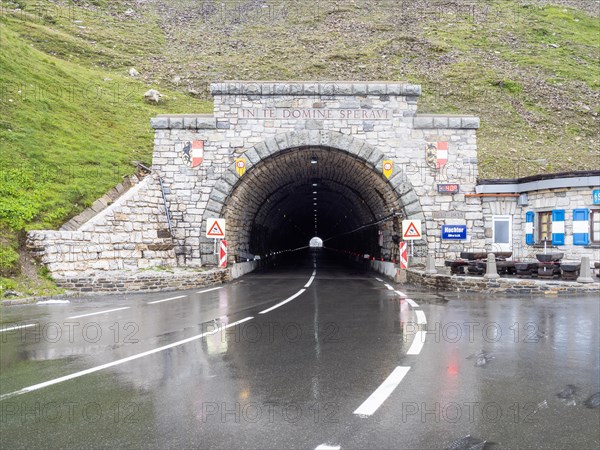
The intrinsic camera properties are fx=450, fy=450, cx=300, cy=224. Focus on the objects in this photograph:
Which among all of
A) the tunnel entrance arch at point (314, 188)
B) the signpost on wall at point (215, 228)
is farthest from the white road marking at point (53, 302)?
the tunnel entrance arch at point (314, 188)

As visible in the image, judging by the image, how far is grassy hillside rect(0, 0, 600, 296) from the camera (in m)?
19.0

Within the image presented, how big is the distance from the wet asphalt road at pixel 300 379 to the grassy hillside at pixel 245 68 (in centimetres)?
768

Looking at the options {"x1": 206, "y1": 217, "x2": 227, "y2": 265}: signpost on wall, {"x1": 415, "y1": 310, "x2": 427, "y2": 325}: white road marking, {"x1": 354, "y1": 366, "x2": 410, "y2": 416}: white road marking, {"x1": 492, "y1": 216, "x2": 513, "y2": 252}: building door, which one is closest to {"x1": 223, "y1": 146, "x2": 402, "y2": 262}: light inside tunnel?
{"x1": 206, "y1": 217, "x2": 227, "y2": 265}: signpost on wall

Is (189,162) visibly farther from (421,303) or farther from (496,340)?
(496,340)

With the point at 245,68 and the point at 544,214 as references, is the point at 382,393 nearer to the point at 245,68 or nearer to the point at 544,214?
the point at 544,214

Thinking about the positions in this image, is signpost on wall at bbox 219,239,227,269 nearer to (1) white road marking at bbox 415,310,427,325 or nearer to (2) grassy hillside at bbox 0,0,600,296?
(2) grassy hillside at bbox 0,0,600,296

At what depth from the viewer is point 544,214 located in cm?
1842

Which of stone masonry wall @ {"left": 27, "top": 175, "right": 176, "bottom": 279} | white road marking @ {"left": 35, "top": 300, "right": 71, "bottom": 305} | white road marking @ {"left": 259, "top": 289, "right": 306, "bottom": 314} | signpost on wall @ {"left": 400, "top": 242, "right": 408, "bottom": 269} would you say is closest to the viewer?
white road marking @ {"left": 259, "top": 289, "right": 306, "bottom": 314}

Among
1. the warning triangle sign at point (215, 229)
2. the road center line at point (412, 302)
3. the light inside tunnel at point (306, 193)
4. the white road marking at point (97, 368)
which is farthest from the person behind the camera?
the light inside tunnel at point (306, 193)

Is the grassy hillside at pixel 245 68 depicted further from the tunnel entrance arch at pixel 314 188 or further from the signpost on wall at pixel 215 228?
the tunnel entrance arch at pixel 314 188

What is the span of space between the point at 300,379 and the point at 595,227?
1587 centimetres

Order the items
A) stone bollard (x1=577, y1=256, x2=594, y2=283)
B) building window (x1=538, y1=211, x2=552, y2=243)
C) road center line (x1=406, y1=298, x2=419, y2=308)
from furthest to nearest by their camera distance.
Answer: building window (x1=538, y1=211, x2=552, y2=243) < stone bollard (x1=577, y1=256, x2=594, y2=283) < road center line (x1=406, y1=298, x2=419, y2=308)

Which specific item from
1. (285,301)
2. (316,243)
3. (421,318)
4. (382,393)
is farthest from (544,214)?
(316,243)

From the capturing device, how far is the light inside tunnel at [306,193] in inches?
803
